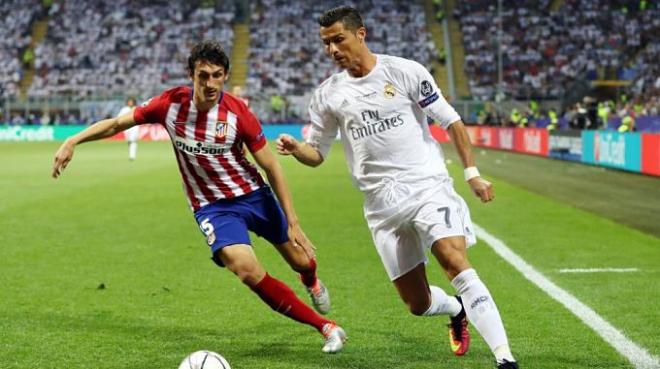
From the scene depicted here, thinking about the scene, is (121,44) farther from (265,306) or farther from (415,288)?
(415,288)

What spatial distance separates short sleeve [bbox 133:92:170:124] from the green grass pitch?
4.98 ft

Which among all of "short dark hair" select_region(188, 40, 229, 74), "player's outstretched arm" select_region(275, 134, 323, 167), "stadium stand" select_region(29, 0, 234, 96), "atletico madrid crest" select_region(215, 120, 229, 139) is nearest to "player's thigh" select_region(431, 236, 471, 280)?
"player's outstretched arm" select_region(275, 134, 323, 167)

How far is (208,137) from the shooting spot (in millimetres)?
6703

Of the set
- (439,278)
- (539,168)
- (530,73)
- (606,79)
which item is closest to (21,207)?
(439,278)

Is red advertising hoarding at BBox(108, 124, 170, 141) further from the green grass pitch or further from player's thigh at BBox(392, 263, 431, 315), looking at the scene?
player's thigh at BBox(392, 263, 431, 315)

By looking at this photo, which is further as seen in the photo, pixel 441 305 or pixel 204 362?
pixel 441 305

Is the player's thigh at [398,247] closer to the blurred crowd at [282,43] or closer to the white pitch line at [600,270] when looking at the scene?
the white pitch line at [600,270]

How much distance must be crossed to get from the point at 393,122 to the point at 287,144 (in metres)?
0.69

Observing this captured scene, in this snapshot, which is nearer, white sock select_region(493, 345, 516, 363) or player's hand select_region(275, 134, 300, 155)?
white sock select_region(493, 345, 516, 363)

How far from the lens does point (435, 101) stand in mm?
6168

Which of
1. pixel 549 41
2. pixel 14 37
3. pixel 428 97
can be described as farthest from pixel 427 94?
pixel 14 37

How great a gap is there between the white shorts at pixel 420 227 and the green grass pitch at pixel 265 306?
636 millimetres

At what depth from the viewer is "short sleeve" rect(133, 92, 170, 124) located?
22.2ft

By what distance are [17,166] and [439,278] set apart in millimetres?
23236
